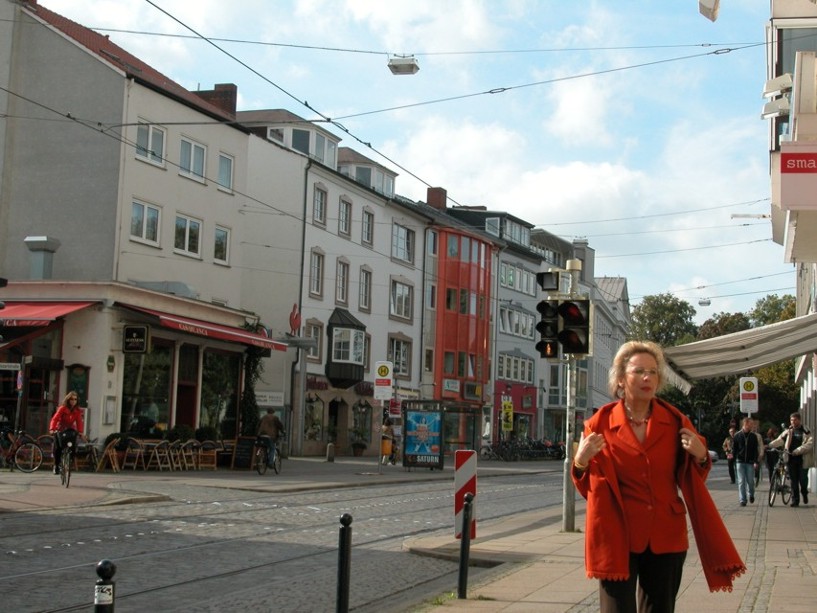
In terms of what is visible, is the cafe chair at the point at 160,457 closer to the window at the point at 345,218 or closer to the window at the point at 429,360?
the window at the point at 345,218

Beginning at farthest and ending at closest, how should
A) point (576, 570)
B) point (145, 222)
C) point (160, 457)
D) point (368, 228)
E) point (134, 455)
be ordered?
point (368, 228), point (145, 222), point (160, 457), point (134, 455), point (576, 570)

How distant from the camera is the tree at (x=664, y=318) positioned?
117 m

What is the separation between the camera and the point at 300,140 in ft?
173

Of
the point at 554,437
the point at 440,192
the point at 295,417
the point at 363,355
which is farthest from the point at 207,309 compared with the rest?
the point at 554,437

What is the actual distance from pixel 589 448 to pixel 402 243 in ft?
178

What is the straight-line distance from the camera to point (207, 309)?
119 feet

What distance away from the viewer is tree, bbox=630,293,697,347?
117 meters

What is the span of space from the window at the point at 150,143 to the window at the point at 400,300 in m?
22.9

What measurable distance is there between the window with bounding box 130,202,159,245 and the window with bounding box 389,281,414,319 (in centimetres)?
2253

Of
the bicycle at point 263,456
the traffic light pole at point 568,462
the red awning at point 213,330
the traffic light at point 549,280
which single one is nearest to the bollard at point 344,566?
the traffic light pole at point 568,462

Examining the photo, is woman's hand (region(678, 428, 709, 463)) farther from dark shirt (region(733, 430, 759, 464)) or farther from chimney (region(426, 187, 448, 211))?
chimney (region(426, 187, 448, 211))

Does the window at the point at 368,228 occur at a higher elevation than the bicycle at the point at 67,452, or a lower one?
higher

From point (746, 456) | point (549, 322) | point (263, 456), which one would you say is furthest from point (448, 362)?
point (549, 322)

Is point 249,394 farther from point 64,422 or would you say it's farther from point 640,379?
point 640,379
